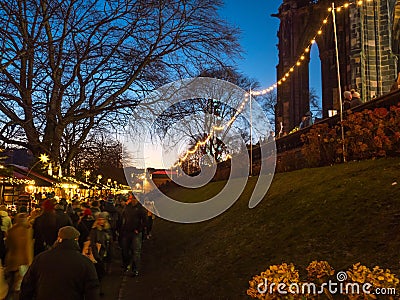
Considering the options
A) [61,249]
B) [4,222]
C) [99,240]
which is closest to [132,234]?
[99,240]

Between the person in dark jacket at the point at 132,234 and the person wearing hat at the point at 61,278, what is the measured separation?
6741mm

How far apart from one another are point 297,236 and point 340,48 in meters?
28.8

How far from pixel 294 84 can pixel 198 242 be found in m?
33.8

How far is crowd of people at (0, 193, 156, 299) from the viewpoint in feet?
Answer: 15.8

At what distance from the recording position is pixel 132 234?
38.6ft

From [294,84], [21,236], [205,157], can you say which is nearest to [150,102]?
[21,236]

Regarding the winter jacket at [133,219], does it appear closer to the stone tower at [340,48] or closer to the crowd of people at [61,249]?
the crowd of people at [61,249]

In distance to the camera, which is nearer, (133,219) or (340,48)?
(133,219)

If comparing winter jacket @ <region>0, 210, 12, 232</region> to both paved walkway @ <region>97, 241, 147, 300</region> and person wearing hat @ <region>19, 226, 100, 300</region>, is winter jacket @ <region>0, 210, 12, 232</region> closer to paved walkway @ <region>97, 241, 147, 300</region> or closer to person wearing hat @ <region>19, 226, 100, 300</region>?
paved walkway @ <region>97, 241, 147, 300</region>

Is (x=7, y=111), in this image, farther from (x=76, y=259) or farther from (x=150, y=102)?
(x=76, y=259)

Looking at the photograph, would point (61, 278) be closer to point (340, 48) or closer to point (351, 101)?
point (351, 101)

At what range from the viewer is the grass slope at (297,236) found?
6.70 m

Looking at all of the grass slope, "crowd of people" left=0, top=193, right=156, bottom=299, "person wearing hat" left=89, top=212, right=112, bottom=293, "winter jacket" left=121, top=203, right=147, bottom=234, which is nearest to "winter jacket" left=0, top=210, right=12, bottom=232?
"crowd of people" left=0, top=193, right=156, bottom=299

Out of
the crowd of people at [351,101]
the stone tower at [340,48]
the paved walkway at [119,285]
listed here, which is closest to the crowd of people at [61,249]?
the paved walkway at [119,285]
